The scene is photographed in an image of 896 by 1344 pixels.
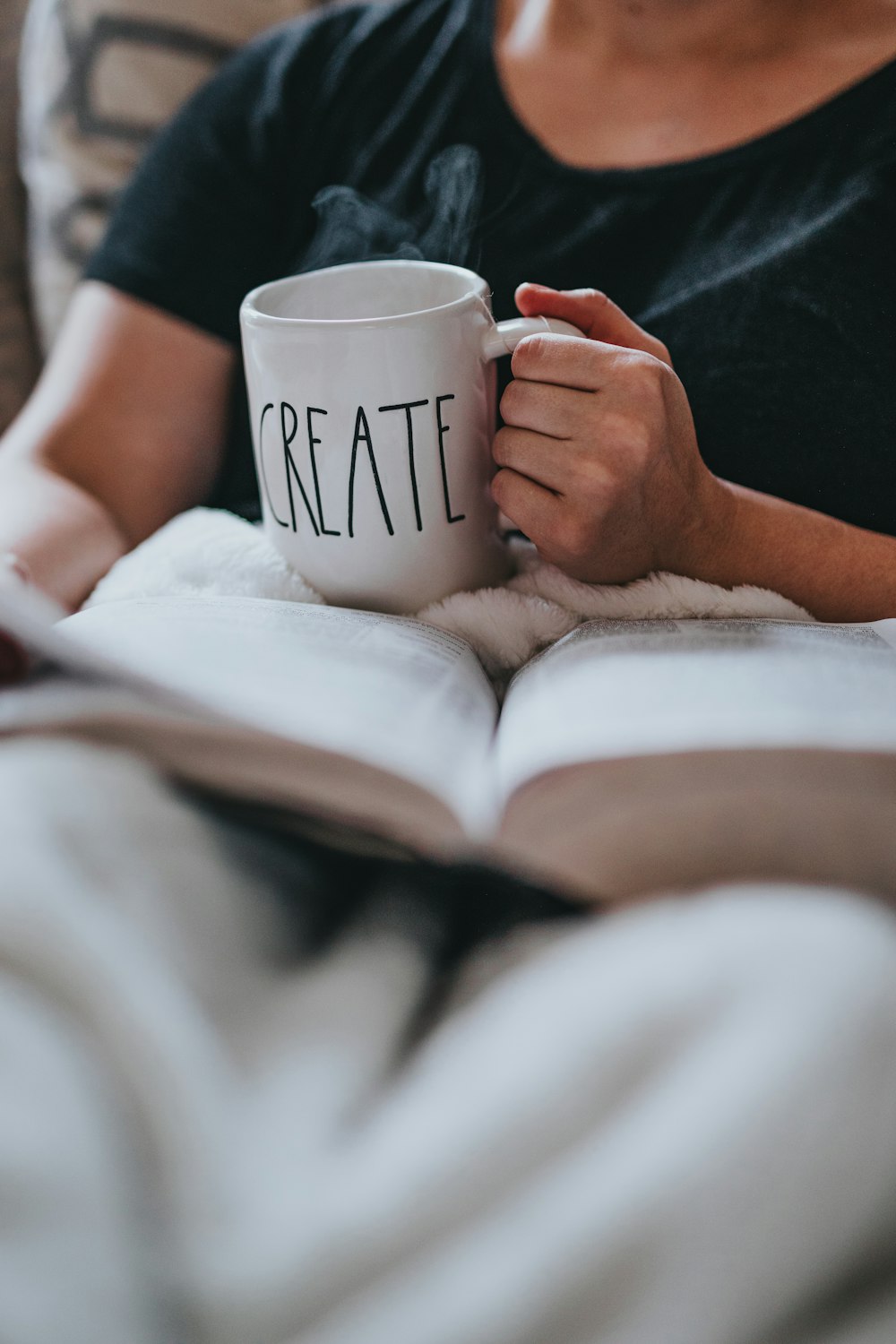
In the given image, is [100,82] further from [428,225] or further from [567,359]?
[567,359]

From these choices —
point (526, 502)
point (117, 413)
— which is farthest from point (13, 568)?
point (526, 502)

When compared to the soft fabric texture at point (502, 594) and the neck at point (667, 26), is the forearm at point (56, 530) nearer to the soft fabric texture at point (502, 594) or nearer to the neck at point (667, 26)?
the soft fabric texture at point (502, 594)

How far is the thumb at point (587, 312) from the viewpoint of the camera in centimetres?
50

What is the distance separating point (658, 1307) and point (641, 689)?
0.68ft

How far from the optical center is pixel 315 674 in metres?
0.39

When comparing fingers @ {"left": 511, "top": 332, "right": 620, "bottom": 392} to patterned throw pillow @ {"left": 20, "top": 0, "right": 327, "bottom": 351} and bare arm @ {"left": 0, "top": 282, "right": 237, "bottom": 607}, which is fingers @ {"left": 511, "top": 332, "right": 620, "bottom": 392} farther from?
patterned throw pillow @ {"left": 20, "top": 0, "right": 327, "bottom": 351}

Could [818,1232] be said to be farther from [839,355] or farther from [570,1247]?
[839,355]

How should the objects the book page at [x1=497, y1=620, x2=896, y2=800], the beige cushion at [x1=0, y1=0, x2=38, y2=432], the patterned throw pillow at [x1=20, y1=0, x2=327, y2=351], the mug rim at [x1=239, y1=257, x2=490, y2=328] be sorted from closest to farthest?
the book page at [x1=497, y1=620, x2=896, y2=800] → the mug rim at [x1=239, y1=257, x2=490, y2=328] → the patterned throw pillow at [x1=20, y1=0, x2=327, y2=351] → the beige cushion at [x1=0, y1=0, x2=38, y2=432]

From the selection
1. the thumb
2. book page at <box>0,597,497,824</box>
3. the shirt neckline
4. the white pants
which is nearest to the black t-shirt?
the shirt neckline

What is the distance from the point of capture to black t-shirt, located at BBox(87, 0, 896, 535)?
59cm

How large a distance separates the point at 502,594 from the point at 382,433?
0.11 meters

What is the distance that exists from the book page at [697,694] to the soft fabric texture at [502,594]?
31 millimetres

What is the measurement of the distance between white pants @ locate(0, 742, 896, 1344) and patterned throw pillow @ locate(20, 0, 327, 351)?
0.80 meters

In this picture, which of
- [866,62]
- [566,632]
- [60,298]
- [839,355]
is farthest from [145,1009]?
[60,298]
